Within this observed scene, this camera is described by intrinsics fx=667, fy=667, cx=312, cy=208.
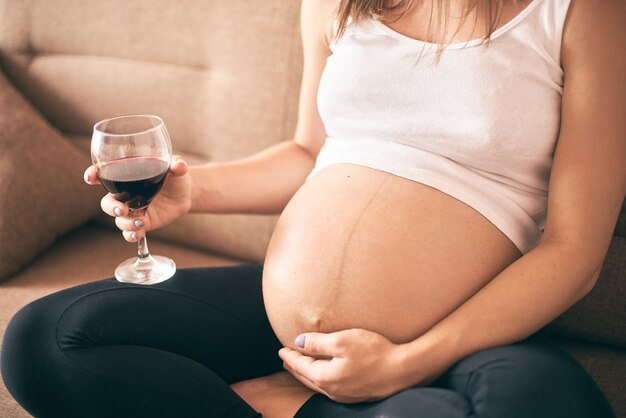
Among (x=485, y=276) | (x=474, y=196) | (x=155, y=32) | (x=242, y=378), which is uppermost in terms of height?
(x=155, y=32)

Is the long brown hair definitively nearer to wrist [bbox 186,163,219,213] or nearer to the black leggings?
wrist [bbox 186,163,219,213]

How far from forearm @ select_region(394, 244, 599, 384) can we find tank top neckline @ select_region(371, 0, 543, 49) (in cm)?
34

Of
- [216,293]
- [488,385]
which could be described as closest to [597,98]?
[488,385]

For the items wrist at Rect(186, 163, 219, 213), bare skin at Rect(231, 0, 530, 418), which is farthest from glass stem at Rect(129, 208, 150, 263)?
bare skin at Rect(231, 0, 530, 418)

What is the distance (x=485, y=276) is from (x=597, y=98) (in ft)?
1.03

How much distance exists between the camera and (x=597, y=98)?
3.22 feet

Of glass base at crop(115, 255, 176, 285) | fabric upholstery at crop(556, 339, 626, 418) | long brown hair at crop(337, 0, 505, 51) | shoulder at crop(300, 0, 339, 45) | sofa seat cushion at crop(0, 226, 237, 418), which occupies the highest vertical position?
long brown hair at crop(337, 0, 505, 51)

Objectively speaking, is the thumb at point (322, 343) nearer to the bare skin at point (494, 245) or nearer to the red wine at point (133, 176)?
the bare skin at point (494, 245)

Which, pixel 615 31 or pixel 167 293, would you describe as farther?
pixel 167 293

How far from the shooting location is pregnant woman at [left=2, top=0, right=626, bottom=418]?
0.97m

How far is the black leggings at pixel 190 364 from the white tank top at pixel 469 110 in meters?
0.26

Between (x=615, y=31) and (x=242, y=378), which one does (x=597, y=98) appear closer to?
(x=615, y=31)

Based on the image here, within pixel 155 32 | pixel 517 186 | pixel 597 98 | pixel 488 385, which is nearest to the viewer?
pixel 488 385

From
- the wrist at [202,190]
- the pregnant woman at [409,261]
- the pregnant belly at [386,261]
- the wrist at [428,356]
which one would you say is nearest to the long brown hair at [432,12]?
the pregnant woman at [409,261]
